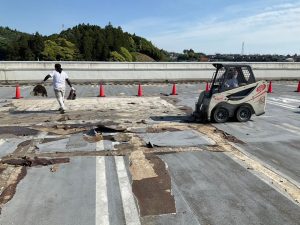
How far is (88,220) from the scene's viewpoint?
505 cm

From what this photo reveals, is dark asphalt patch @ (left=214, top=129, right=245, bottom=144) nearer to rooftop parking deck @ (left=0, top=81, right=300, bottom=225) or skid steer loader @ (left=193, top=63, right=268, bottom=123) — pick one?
rooftop parking deck @ (left=0, top=81, right=300, bottom=225)

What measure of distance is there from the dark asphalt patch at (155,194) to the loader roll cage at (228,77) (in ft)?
19.1

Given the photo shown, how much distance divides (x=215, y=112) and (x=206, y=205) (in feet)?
22.8

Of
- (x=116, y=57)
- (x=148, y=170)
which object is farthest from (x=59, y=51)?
(x=148, y=170)

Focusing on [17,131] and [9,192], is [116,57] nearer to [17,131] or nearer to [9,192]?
[17,131]

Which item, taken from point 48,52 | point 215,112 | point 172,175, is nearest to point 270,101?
point 215,112

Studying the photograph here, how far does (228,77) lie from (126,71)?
1926 cm

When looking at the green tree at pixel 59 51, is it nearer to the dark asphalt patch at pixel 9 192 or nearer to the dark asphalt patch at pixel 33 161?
the dark asphalt patch at pixel 33 161

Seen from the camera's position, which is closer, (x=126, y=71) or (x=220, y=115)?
(x=220, y=115)

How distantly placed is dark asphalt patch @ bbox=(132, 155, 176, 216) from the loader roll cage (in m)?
5.81

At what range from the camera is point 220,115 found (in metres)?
12.4


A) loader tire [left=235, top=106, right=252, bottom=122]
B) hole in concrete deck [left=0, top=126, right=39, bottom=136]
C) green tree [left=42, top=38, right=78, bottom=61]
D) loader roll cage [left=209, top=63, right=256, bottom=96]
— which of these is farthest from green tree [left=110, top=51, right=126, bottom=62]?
hole in concrete deck [left=0, top=126, right=39, bottom=136]

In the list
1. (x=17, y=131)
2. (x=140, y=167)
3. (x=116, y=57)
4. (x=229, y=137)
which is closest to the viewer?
(x=140, y=167)

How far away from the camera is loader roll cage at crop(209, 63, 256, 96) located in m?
12.3
